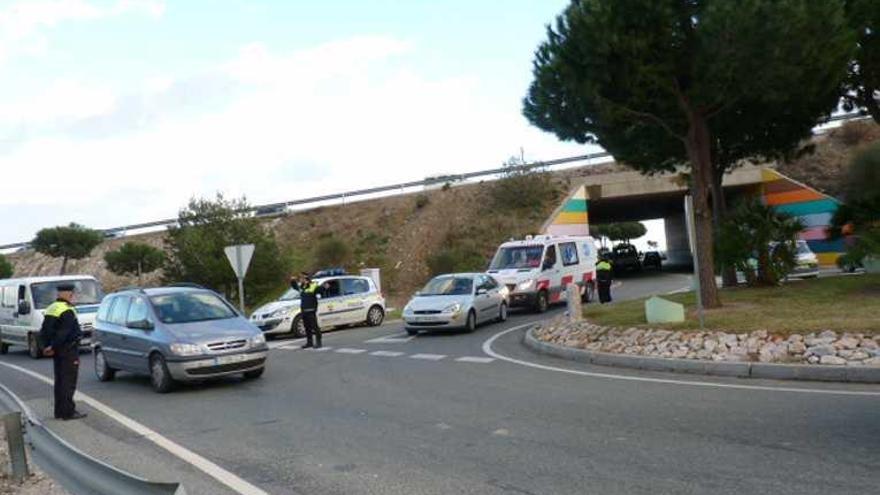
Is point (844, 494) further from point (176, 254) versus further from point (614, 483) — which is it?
point (176, 254)

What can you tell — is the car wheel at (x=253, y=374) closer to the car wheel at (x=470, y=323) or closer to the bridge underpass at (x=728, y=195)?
the car wheel at (x=470, y=323)

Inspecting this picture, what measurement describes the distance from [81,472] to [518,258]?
19.4 meters

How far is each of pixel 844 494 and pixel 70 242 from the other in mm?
56292

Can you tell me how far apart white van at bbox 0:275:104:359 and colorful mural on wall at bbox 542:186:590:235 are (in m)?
22.4

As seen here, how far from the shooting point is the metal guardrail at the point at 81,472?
3.94m

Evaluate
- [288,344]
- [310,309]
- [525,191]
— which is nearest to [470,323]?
[310,309]

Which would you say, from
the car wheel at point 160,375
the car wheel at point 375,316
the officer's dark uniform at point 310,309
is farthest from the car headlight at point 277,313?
the car wheel at point 160,375

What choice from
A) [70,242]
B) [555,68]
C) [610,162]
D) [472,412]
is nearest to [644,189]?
[610,162]

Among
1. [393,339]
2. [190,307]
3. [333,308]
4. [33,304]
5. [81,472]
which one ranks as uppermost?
[33,304]

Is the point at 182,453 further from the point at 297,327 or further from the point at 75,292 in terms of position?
the point at 75,292

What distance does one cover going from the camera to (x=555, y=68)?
16.0 m

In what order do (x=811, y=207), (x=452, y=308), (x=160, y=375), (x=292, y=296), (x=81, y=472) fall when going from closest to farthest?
(x=81, y=472) < (x=160, y=375) < (x=452, y=308) < (x=292, y=296) < (x=811, y=207)

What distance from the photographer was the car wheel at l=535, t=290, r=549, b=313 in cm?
2278

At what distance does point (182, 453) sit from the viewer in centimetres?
750
